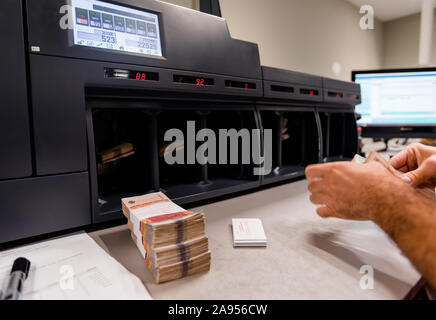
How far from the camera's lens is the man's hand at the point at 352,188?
18.3 inches

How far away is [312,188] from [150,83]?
0.40m

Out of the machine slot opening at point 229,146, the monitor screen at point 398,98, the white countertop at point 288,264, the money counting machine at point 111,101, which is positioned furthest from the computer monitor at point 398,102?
the white countertop at point 288,264

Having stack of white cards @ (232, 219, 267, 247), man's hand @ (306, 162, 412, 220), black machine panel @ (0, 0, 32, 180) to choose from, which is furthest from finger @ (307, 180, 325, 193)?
black machine panel @ (0, 0, 32, 180)

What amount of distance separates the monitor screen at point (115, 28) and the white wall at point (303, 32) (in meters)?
0.86

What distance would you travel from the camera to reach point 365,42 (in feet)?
8.97

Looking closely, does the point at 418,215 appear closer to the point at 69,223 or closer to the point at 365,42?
the point at 69,223

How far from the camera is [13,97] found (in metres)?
0.46

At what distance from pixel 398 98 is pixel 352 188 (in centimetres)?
146

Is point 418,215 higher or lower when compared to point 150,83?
lower

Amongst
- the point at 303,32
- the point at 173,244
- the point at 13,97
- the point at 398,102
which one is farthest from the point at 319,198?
the point at 303,32

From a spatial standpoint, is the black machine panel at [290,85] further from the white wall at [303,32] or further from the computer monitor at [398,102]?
the computer monitor at [398,102]

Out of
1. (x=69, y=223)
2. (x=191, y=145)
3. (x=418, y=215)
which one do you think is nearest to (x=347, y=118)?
(x=191, y=145)

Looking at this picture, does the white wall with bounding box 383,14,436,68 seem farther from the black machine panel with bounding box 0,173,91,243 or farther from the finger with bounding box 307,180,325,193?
the black machine panel with bounding box 0,173,91,243
